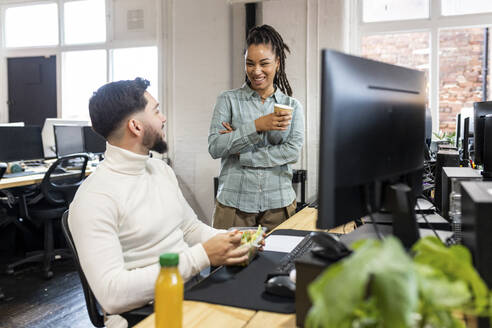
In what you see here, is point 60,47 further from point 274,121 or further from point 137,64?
point 274,121

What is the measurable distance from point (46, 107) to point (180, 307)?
19.4ft

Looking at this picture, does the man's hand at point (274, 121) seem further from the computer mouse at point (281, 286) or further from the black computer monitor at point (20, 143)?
the black computer monitor at point (20, 143)

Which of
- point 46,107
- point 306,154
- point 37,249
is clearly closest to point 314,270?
point 306,154

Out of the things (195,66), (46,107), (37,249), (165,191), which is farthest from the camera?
(46,107)

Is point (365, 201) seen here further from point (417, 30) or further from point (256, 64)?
point (417, 30)

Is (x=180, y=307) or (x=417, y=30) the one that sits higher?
(x=417, y=30)

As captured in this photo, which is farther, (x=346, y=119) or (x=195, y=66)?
(x=195, y=66)

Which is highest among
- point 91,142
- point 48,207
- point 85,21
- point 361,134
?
point 85,21

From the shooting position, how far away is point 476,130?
2.11 m

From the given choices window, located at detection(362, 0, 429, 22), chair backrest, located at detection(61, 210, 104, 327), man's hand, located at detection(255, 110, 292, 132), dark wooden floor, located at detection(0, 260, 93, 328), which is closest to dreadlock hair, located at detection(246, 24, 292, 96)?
man's hand, located at detection(255, 110, 292, 132)

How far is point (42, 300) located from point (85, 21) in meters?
3.99

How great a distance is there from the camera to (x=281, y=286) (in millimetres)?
1106

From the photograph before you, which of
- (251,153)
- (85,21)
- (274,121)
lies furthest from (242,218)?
(85,21)

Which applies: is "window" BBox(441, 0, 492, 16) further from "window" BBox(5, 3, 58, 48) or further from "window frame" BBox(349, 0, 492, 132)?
"window" BBox(5, 3, 58, 48)
